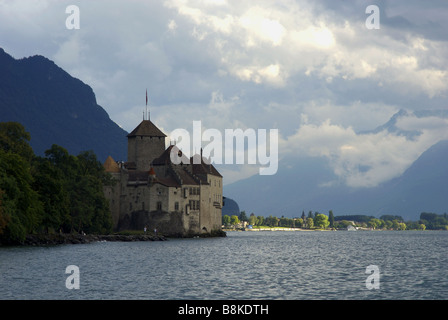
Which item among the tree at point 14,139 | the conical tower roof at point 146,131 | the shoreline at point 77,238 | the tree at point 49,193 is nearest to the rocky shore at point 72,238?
the shoreline at point 77,238

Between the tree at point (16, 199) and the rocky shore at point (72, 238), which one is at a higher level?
the tree at point (16, 199)

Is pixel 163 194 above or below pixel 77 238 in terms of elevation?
above

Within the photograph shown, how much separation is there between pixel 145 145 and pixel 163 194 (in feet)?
64.2

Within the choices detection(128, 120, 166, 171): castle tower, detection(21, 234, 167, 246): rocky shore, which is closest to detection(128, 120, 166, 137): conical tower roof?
detection(128, 120, 166, 171): castle tower

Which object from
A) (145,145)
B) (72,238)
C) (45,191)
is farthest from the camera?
(145,145)

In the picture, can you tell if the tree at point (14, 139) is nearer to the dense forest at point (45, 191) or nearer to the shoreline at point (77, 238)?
the dense forest at point (45, 191)

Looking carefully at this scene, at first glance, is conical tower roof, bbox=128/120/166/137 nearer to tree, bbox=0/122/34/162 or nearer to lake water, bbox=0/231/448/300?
tree, bbox=0/122/34/162

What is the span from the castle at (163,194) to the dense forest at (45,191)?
26.3 feet

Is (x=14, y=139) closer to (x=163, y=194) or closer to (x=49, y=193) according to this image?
(x=49, y=193)

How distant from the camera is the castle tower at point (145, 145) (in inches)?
5374

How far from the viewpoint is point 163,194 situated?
121562 mm

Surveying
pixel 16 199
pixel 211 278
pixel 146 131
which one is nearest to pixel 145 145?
pixel 146 131

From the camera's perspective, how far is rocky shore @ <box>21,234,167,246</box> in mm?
83188
